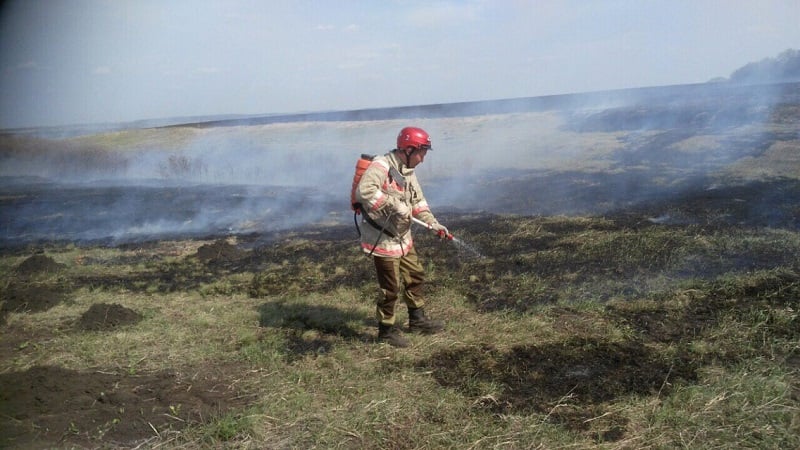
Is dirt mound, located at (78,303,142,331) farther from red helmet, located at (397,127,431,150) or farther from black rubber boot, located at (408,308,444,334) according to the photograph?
red helmet, located at (397,127,431,150)

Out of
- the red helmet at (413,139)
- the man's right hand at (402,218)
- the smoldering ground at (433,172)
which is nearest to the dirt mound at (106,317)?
the man's right hand at (402,218)

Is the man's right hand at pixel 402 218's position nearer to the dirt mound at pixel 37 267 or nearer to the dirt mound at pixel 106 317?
the dirt mound at pixel 106 317

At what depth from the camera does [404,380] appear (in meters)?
4.68

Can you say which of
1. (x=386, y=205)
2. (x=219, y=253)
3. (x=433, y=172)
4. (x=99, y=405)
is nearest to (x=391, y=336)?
(x=386, y=205)

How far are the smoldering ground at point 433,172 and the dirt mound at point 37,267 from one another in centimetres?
350

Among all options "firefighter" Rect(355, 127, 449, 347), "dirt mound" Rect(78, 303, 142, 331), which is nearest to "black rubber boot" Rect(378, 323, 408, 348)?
"firefighter" Rect(355, 127, 449, 347)

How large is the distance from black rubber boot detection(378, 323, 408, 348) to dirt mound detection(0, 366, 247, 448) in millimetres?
1623

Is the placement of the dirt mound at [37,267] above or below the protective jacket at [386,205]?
below

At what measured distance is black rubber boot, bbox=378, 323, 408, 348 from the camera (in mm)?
5434

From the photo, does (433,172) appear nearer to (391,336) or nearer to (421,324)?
(421,324)

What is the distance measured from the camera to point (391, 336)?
549 centimetres

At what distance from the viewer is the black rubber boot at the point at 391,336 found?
5434 millimetres

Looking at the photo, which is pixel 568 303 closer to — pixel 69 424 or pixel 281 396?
pixel 281 396

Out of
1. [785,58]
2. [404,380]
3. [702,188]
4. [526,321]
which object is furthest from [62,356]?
[785,58]
